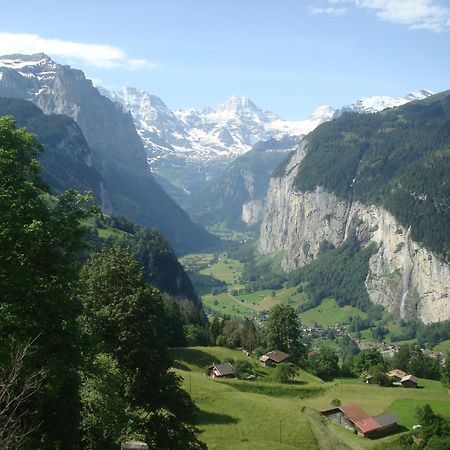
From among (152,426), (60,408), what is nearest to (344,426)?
→ (152,426)

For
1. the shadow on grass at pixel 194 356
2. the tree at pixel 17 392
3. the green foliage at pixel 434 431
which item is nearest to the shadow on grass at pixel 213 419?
the green foliage at pixel 434 431

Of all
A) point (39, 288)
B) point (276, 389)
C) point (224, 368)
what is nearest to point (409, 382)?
point (276, 389)

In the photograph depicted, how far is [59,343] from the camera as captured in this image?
71.4ft

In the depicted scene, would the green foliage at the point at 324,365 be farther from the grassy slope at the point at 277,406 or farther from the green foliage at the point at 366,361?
the green foliage at the point at 366,361

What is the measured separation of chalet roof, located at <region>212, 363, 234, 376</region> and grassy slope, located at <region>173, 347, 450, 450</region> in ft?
9.16

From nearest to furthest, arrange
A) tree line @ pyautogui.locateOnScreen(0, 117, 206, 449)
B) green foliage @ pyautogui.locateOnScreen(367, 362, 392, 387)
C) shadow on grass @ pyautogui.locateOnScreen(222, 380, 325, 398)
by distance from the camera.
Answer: tree line @ pyautogui.locateOnScreen(0, 117, 206, 449) < shadow on grass @ pyautogui.locateOnScreen(222, 380, 325, 398) < green foliage @ pyautogui.locateOnScreen(367, 362, 392, 387)

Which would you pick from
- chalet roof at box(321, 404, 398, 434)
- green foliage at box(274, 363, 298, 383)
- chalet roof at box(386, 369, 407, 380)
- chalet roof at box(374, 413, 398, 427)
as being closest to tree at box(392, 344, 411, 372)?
A: chalet roof at box(386, 369, 407, 380)

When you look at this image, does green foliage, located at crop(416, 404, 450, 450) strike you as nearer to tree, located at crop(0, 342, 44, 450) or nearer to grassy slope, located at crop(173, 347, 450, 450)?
grassy slope, located at crop(173, 347, 450, 450)

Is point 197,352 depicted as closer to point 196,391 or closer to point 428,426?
point 196,391

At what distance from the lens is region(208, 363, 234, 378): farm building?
8636cm

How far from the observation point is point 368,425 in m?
73.8

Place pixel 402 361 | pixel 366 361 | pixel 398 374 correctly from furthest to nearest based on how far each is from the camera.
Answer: pixel 402 361 → pixel 366 361 → pixel 398 374

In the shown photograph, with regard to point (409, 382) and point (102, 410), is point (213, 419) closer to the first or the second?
point (102, 410)

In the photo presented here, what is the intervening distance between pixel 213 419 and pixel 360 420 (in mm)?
26507
